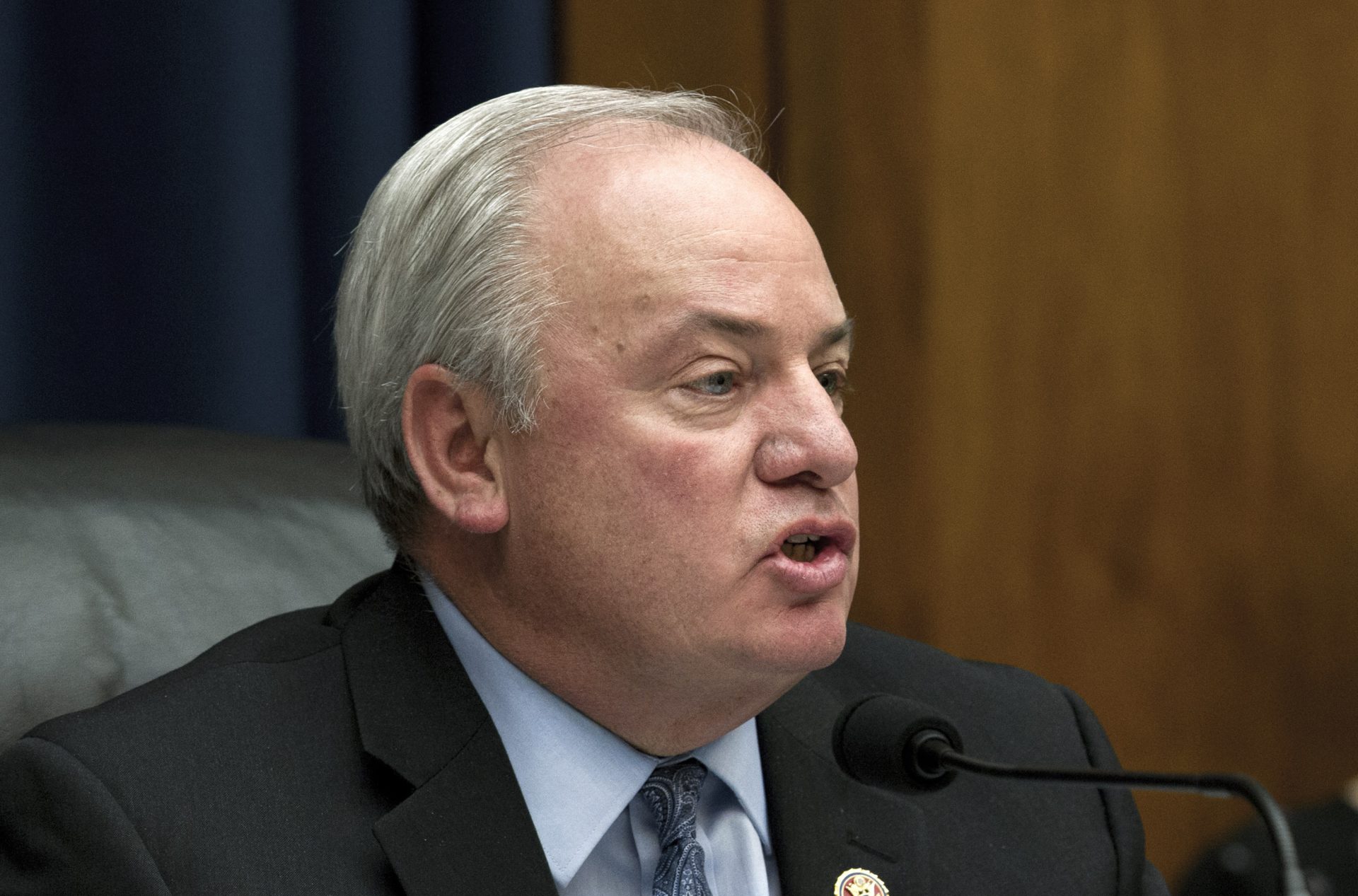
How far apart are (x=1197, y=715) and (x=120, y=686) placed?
1.85 m

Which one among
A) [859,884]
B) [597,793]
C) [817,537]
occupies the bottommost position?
[859,884]

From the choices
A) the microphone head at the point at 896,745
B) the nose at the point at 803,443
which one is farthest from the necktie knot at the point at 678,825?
the nose at the point at 803,443

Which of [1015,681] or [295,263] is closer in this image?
[1015,681]

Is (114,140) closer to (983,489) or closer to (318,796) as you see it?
(318,796)

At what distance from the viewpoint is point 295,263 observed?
2230mm

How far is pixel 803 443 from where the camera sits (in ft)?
4.53

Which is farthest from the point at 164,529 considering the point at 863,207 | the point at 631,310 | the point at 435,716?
the point at 863,207

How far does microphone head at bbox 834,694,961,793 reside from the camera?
1.23 meters

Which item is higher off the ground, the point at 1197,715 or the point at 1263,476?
the point at 1263,476

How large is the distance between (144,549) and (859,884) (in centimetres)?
80

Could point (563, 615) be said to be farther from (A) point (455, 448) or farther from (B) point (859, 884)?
(B) point (859, 884)

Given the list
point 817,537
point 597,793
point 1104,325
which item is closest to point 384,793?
point 597,793

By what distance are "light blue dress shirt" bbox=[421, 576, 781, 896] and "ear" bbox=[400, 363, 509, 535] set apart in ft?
0.40

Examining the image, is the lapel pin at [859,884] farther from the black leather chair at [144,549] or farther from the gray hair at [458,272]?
the black leather chair at [144,549]
